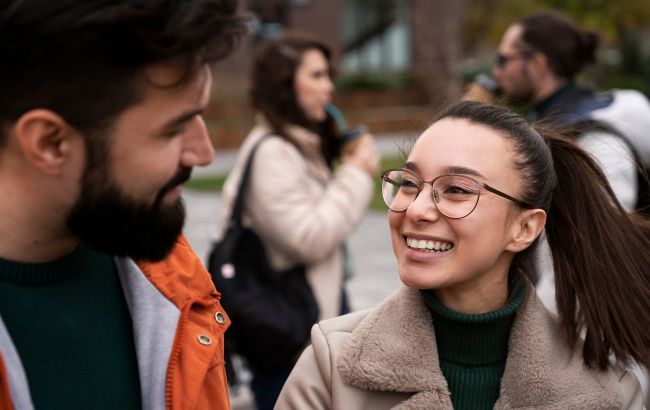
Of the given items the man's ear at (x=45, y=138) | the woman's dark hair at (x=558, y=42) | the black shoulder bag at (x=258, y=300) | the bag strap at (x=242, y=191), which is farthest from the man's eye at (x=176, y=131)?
the woman's dark hair at (x=558, y=42)

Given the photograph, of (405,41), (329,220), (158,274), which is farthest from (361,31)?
(158,274)

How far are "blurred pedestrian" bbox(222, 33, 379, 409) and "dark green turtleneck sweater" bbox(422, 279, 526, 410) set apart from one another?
4.97 feet

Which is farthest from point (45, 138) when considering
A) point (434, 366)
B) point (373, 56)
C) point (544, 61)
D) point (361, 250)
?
point (373, 56)

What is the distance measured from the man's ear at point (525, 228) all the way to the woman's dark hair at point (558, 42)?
7.47 feet

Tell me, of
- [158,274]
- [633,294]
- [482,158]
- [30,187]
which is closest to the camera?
[30,187]

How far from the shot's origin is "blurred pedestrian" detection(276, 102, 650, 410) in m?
2.17

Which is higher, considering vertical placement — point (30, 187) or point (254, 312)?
point (30, 187)

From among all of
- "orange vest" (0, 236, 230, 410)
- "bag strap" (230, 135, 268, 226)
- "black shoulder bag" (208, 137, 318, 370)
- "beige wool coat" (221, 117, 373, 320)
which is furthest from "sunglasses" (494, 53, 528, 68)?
"orange vest" (0, 236, 230, 410)

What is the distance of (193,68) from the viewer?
5.78 feet

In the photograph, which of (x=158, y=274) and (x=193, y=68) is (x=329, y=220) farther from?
(x=193, y=68)

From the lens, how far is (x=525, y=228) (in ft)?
7.57

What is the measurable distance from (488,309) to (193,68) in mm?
Result: 1001

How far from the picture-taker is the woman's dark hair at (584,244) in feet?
7.57

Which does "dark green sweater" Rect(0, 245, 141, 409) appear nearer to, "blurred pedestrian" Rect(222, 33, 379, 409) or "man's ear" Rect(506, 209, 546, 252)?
"man's ear" Rect(506, 209, 546, 252)
